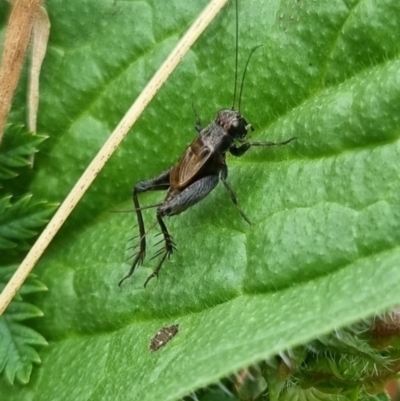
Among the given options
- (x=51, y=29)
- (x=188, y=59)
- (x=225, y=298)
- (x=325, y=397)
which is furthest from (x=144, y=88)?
(x=325, y=397)

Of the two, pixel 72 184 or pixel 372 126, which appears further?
pixel 72 184

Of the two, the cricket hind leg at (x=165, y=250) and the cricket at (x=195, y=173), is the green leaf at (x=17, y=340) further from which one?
the cricket hind leg at (x=165, y=250)

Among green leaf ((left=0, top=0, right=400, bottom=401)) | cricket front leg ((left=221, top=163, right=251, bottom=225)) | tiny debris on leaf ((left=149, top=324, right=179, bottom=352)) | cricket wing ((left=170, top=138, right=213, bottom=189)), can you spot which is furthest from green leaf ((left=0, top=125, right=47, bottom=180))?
tiny debris on leaf ((left=149, top=324, right=179, bottom=352))

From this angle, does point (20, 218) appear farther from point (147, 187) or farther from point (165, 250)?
point (165, 250)

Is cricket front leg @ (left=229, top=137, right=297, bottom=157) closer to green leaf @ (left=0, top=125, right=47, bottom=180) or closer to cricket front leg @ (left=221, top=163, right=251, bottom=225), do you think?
cricket front leg @ (left=221, top=163, right=251, bottom=225)

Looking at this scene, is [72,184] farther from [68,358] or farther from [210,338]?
[210,338]

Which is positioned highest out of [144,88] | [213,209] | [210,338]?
[144,88]

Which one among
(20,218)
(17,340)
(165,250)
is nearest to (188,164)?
(165,250)
